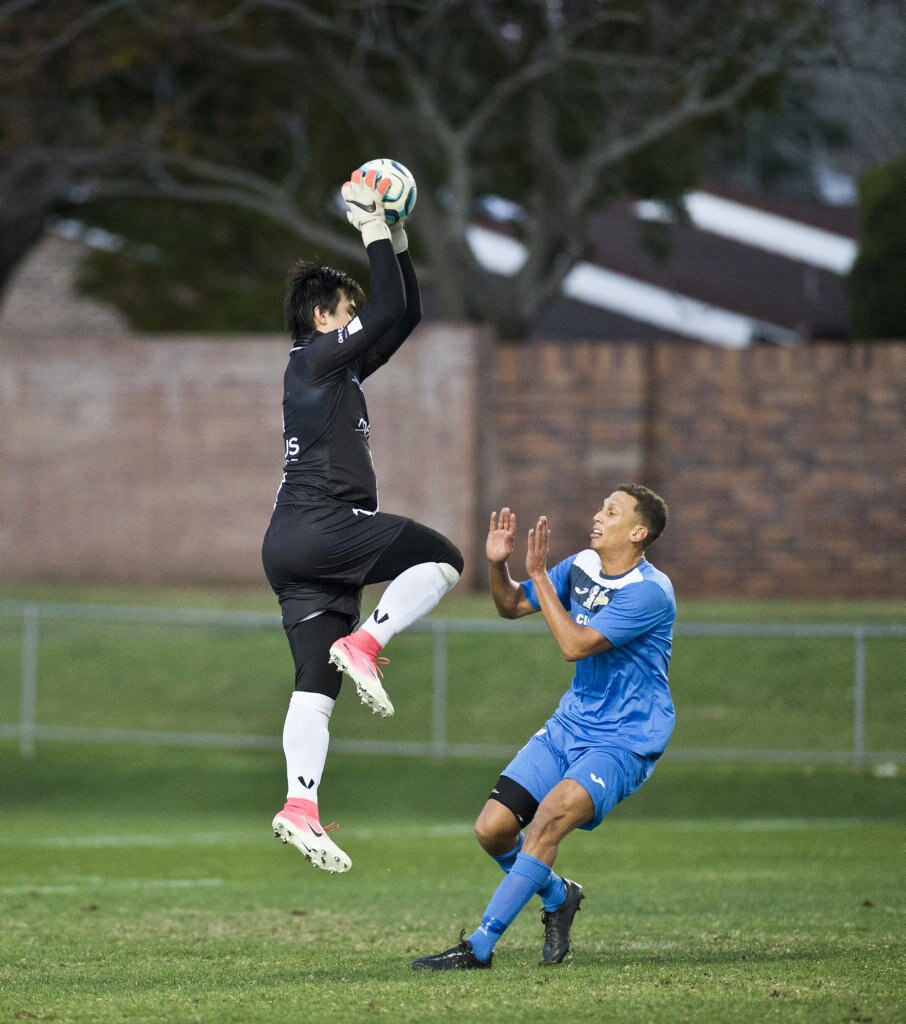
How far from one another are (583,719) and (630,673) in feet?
0.89

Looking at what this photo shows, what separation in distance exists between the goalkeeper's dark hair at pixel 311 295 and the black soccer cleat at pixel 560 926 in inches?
101

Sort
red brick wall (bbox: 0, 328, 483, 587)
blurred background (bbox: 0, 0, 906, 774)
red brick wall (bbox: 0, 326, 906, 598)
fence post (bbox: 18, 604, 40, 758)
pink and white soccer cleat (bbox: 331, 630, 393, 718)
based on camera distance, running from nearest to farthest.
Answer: pink and white soccer cleat (bbox: 331, 630, 393, 718)
fence post (bbox: 18, 604, 40, 758)
blurred background (bbox: 0, 0, 906, 774)
red brick wall (bbox: 0, 326, 906, 598)
red brick wall (bbox: 0, 328, 483, 587)

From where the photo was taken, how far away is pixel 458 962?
6883 mm

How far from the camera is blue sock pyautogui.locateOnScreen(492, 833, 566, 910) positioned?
7.09m

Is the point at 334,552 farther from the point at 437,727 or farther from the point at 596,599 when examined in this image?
the point at 437,727

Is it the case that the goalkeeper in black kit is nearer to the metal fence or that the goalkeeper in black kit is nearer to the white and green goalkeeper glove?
the white and green goalkeeper glove

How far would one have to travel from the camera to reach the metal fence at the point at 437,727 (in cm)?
1420

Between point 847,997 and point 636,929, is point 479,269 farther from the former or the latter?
point 847,997

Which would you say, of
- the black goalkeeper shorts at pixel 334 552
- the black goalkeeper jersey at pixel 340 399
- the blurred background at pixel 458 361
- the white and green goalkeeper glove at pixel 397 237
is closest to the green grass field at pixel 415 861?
the blurred background at pixel 458 361

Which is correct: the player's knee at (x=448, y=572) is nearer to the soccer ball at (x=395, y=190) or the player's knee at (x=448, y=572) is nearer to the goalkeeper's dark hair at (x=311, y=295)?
the goalkeeper's dark hair at (x=311, y=295)

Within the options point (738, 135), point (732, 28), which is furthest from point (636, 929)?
point (738, 135)

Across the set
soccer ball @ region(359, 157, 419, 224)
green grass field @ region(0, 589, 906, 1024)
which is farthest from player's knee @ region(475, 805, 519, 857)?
soccer ball @ region(359, 157, 419, 224)

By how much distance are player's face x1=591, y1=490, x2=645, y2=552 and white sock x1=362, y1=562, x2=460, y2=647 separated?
0.65 meters

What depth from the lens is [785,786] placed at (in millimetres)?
14688
